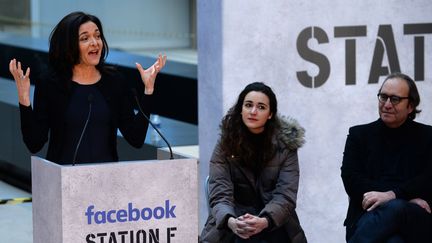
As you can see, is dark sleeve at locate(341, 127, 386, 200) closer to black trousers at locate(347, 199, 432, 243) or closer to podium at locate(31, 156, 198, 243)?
black trousers at locate(347, 199, 432, 243)

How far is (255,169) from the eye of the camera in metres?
4.64

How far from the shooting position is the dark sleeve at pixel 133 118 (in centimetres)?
420

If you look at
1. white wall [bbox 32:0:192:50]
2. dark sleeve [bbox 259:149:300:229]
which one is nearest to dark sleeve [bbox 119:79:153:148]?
dark sleeve [bbox 259:149:300:229]

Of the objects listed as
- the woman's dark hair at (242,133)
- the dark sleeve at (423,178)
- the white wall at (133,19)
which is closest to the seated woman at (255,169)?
the woman's dark hair at (242,133)

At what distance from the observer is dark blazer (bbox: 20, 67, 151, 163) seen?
4105 mm

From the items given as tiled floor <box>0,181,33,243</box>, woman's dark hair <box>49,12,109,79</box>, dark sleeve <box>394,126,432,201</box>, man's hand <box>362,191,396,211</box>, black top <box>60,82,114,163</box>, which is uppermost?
woman's dark hair <box>49,12,109,79</box>

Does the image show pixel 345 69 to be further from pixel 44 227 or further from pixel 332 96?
pixel 44 227

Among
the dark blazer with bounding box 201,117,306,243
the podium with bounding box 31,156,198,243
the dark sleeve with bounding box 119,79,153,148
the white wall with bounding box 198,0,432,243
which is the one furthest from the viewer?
the white wall with bounding box 198,0,432,243

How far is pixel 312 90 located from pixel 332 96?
14 centimetres

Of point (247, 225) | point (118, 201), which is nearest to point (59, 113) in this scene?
point (118, 201)

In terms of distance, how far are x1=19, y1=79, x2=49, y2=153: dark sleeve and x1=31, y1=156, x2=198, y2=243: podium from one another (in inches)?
7.6

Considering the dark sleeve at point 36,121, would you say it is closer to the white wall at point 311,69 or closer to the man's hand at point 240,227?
the man's hand at point 240,227

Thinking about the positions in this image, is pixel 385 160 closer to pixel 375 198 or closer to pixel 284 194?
pixel 375 198

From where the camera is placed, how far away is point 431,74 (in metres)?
6.06
